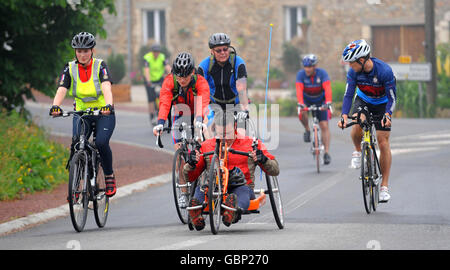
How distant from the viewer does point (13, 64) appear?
1730 cm

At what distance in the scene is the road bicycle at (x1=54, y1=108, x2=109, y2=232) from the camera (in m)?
10.3

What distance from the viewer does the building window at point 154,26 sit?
4109 centimetres

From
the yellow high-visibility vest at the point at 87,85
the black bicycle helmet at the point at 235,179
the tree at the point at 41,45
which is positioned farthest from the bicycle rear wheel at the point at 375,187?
the tree at the point at 41,45

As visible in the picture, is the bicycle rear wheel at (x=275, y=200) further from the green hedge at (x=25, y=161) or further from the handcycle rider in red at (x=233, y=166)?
the green hedge at (x=25, y=161)

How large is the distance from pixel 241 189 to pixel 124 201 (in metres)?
4.05

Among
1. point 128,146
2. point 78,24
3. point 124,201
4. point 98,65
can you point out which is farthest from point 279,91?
point 98,65

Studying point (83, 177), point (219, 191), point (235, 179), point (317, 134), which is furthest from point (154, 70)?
point (219, 191)

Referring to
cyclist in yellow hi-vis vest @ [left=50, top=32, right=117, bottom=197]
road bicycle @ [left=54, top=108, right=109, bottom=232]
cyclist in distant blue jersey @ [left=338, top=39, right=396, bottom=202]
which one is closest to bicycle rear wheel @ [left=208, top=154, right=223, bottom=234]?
road bicycle @ [left=54, top=108, right=109, bottom=232]

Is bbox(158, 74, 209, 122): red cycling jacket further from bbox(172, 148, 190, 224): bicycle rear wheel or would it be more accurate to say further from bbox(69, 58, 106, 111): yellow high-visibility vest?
bbox(69, 58, 106, 111): yellow high-visibility vest

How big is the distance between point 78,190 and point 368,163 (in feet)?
11.3

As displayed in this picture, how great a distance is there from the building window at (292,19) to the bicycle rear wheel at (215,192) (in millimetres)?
29874
